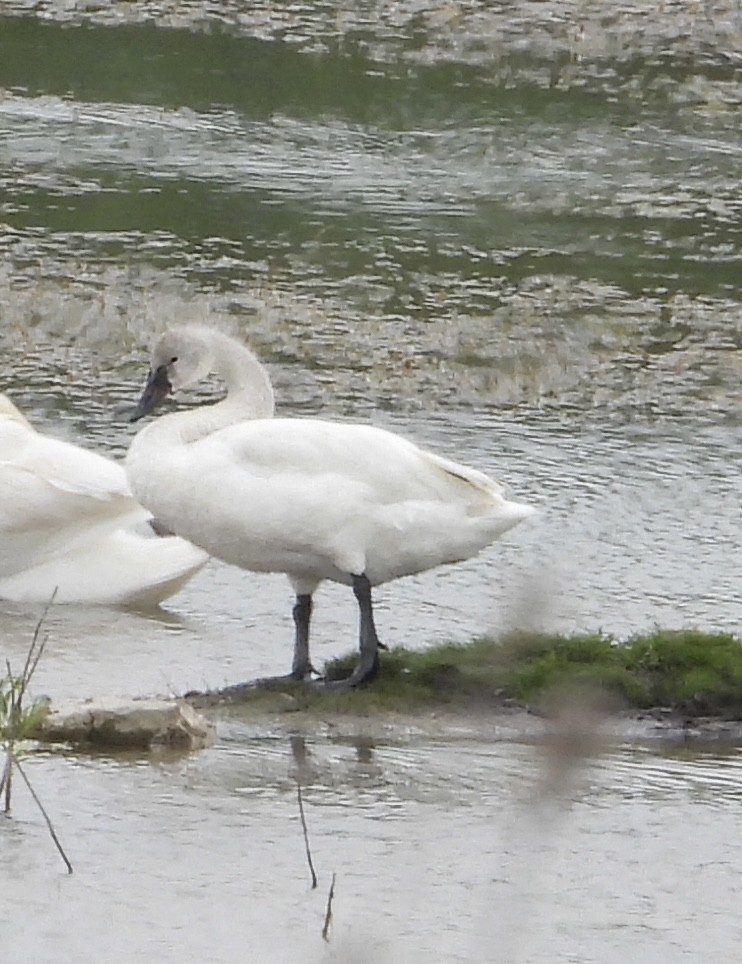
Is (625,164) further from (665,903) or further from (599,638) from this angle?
(665,903)

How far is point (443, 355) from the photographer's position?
11508mm

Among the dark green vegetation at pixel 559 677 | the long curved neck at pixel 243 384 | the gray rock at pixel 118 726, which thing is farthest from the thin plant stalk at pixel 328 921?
the long curved neck at pixel 243 384

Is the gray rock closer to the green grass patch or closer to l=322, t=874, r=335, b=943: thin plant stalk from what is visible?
the green grass patch

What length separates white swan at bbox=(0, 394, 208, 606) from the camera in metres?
7.94

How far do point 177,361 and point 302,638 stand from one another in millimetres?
1173

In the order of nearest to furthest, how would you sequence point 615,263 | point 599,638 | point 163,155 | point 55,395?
point 599,638
point 55,395
point 615,263
point 163,155

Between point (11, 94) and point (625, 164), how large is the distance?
4626 millimetres

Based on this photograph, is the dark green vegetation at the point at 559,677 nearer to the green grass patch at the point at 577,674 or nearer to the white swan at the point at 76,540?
the green grass patch at the point at 577,674

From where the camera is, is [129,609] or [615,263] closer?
[129,609]

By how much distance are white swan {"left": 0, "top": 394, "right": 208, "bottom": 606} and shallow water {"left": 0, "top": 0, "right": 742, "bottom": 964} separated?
115mm

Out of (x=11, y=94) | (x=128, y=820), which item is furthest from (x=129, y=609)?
(x=11, y=94)

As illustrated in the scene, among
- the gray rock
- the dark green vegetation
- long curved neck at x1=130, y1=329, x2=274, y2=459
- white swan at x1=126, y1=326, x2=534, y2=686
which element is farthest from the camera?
long curved neck at x1=130, y1=329, x2=274, y2=459

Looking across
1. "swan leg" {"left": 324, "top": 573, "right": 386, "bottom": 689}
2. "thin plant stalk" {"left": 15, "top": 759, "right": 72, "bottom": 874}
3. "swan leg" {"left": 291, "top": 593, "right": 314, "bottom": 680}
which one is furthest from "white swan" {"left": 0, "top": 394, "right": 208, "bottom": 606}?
"thin plant stalk" {"left": 15, "top": 759, "right": 72, "bottom": 874}

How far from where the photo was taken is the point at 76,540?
320 inches
